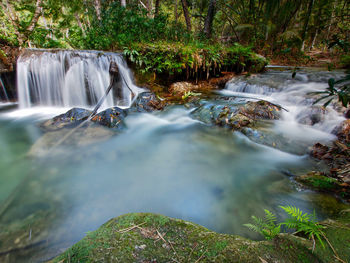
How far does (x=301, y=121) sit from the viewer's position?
15.6ft

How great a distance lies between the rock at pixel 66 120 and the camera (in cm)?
448

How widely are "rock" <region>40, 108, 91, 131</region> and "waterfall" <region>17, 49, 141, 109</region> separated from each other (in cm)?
146

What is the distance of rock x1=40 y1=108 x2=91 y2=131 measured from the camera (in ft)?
14.7

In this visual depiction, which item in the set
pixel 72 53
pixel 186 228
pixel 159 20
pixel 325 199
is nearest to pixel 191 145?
pixel 325 199

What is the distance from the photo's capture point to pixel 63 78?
6.04 metres

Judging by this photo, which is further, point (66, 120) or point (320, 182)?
point (66, 120)

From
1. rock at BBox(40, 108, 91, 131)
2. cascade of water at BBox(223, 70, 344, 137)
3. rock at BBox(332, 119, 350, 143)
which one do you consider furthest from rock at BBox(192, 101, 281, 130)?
rock at BBox(40, 108, 91, 131)

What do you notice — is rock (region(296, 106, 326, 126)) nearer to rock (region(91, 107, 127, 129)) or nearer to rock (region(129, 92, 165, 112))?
rock (region(129, 92, 165, 112))

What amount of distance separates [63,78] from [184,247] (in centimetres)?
684

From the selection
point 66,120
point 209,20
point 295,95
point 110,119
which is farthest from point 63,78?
point 209,20

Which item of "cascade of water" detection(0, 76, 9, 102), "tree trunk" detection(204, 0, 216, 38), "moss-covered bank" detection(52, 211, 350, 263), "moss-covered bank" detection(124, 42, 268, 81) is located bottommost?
"moss-covered bank" detection(52, 211, 350, 263)

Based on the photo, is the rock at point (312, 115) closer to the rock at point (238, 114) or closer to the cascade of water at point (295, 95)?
the cascade of water at point (295, 95)

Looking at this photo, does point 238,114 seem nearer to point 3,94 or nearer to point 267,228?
point 267,228

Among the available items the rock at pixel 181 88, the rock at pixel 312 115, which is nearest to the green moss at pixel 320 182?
the rock at pixel 312 115
